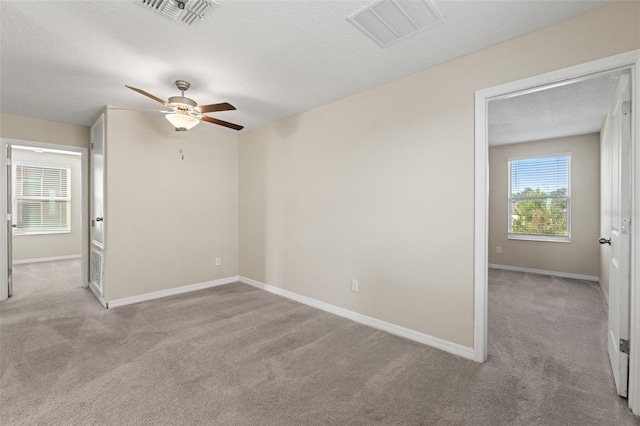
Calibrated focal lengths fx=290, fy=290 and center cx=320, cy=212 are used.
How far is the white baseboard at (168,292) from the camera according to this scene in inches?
147

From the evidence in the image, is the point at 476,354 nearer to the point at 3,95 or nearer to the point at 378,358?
the point at 378,358

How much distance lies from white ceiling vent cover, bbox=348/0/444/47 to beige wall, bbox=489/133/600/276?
16.3 ft

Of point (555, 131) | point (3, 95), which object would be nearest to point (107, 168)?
point (3, 95)

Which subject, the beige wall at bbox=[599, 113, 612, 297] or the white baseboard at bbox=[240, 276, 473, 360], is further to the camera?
the beige wall at bbox=[599, 113, 612, 297]

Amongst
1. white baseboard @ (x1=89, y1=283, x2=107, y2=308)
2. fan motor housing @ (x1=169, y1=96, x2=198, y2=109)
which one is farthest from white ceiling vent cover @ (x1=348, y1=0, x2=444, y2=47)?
white baseboard @ (x1=89, y1=283, x2=107, y2=308)

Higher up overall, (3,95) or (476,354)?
(3,95)

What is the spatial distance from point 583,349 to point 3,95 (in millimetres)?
6459

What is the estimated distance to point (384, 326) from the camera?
3006 millimetres

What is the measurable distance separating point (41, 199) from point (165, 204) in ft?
15.9

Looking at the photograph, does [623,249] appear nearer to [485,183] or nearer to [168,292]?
[485,183]

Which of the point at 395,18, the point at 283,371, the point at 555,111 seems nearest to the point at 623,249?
the point at 395,18

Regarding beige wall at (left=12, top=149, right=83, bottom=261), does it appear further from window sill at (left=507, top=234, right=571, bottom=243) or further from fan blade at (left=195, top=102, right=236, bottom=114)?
window sill at (left=507, top=234, right=571, bottom=243)

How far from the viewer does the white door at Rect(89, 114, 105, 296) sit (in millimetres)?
3869

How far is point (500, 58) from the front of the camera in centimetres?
230
